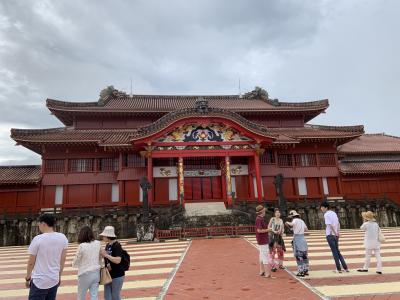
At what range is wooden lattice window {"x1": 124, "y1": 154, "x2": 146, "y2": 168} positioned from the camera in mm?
22916

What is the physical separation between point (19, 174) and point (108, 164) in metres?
7.08

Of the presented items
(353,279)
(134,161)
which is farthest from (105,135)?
(353,279)

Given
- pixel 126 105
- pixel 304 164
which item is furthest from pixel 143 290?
pixel 126 105

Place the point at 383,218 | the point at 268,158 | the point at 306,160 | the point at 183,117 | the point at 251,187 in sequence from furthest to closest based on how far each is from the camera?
the point at 306,160 < the point at 268,158 < the point at 251,187 < the point at 383,218 < the point at 183,117

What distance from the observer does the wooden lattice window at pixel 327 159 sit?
82.4 ft

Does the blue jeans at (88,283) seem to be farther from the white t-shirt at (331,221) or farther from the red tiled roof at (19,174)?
the red tiled roof at (19,174)

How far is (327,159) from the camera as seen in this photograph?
82.9 ft

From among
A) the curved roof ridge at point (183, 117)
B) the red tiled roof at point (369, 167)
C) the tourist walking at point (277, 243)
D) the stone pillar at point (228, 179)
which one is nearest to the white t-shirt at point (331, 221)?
the tourist walking at point (277, 243)

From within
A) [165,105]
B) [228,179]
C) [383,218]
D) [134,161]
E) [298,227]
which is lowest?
[383,218]

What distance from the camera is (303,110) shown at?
1091 inches

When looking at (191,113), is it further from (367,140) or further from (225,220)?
(367,140)

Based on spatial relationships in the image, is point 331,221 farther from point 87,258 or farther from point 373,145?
point 373,145

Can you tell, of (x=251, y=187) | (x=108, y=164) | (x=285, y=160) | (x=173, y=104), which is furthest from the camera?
(x=173, y=104)

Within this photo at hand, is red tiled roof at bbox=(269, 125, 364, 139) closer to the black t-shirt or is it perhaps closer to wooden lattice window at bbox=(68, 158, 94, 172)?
wooden lattice window at bbox=(68, 158, 94, 172)
